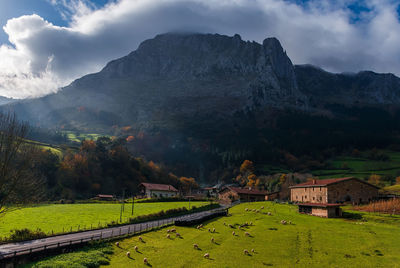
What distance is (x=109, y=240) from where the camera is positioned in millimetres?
43438

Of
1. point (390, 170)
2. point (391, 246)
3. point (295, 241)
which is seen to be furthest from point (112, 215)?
point (390, 170)

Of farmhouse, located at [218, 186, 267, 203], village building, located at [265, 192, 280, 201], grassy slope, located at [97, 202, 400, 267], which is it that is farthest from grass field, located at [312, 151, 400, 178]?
grassy slope, located at [97, 202, 400, 267]

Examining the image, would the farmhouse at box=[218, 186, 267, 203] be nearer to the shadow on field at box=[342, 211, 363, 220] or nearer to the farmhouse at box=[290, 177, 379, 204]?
the farmhouse at box=[290, 177, 379, 204]

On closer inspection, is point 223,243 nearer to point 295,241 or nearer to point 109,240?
point 295,241

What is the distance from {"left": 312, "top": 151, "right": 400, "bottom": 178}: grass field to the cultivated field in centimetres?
10031

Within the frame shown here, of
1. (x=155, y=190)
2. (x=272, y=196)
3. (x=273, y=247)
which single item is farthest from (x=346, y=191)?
(x=155, y=190)

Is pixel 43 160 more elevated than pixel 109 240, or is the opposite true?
pixel 43 160

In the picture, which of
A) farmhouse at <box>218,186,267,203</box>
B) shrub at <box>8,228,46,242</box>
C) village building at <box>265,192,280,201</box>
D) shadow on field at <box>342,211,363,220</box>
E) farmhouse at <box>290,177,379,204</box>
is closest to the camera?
shrub at <box>8,228,46,242</box>

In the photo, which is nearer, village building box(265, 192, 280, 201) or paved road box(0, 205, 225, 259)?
paved road box(0, 205, 225, 259)

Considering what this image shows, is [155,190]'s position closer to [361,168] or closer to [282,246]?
[282,246]

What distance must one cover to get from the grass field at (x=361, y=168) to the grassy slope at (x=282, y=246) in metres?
103

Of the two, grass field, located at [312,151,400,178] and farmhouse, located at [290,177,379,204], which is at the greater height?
grass field, located at [312,151,400,178]

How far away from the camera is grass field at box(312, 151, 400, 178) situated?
142 metres

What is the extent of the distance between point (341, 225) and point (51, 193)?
9794 centimetres
